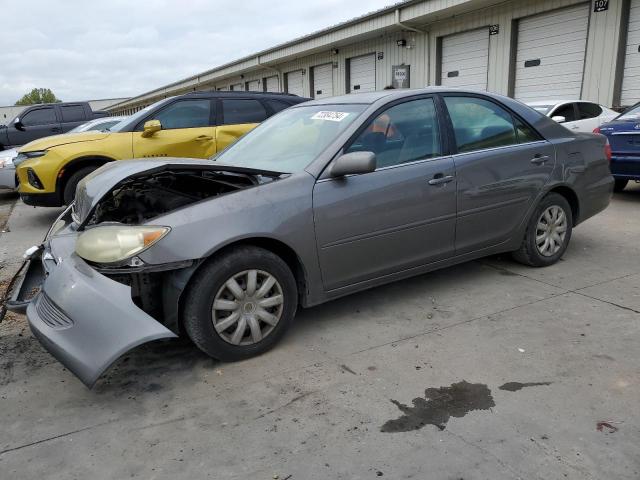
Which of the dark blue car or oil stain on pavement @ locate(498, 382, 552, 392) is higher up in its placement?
the dark blue car

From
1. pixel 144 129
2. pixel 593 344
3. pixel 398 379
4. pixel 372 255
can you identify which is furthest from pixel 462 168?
pixel 144 129

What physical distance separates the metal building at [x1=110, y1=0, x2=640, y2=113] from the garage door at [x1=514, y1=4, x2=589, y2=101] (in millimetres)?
21

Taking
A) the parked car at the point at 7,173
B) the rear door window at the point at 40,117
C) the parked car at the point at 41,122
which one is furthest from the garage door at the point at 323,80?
the parked car at the point at 7,173

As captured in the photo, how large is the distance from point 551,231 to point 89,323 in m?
3.78

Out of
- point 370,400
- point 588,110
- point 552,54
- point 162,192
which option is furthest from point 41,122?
point 370,400

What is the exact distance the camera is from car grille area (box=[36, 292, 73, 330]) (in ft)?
8.86

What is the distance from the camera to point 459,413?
8.45ft

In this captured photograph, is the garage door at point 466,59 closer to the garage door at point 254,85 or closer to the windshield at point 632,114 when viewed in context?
the windshield at point 632,114

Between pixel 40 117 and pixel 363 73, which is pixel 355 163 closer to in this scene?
pixel 40 117

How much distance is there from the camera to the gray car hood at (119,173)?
3049 mm

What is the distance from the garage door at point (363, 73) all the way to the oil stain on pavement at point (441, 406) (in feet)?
49.6

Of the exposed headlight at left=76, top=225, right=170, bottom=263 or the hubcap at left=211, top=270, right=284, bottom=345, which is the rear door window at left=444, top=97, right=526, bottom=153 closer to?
the hubcap at left=211, top=270, right=284, bottom=345

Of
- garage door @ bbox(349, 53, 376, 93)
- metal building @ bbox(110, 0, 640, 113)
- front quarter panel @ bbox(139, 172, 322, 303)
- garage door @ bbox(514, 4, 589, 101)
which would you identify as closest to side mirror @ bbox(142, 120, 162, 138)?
front quarter panel @ bbox(139, 172, 322, 303)

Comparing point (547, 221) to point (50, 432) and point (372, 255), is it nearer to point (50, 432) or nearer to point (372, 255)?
point (372, 255)
